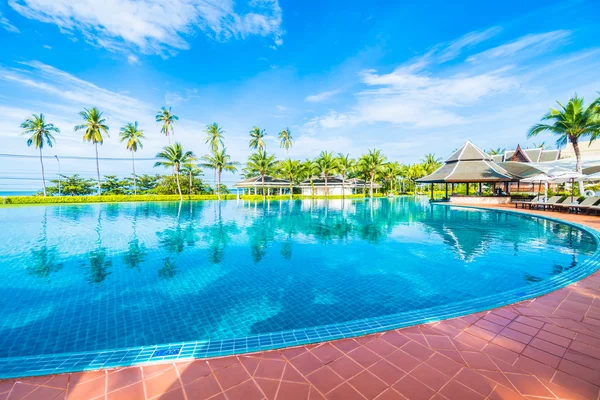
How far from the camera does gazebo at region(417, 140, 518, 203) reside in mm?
24469

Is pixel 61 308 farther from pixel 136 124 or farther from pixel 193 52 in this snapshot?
pixel 136 124

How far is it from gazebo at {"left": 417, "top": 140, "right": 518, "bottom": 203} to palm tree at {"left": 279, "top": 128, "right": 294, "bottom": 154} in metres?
26.6

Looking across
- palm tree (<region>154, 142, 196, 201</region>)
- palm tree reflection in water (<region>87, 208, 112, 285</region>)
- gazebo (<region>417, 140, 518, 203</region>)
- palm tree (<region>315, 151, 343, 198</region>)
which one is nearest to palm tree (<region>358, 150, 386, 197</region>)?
palm tree (<region>315, 151, 343, 198</region>)

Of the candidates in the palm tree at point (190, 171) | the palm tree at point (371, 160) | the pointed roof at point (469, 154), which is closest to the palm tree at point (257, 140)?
the palm tree at point (190, 171)

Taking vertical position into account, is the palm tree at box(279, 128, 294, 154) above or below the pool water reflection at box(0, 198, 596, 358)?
above

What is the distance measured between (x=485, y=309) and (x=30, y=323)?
7129 millimetres

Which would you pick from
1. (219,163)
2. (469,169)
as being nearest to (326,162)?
(219,163)

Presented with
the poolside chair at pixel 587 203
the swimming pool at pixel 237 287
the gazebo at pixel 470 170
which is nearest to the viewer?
the swimming pool at pixel 237 287

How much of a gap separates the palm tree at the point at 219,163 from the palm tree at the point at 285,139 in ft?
36.7

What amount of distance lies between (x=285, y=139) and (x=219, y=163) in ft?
47.4

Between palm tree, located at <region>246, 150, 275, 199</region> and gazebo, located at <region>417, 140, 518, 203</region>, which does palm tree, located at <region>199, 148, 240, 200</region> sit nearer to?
palm tree, located at <region>246, 150, 275, 199</region>

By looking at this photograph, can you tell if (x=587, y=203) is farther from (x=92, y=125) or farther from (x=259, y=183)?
(x=92, y=125)

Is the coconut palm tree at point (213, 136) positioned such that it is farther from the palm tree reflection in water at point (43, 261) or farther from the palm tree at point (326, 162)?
the palm tree reflection in water at point (43, 261)

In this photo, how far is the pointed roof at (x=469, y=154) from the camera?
26.9 metres
